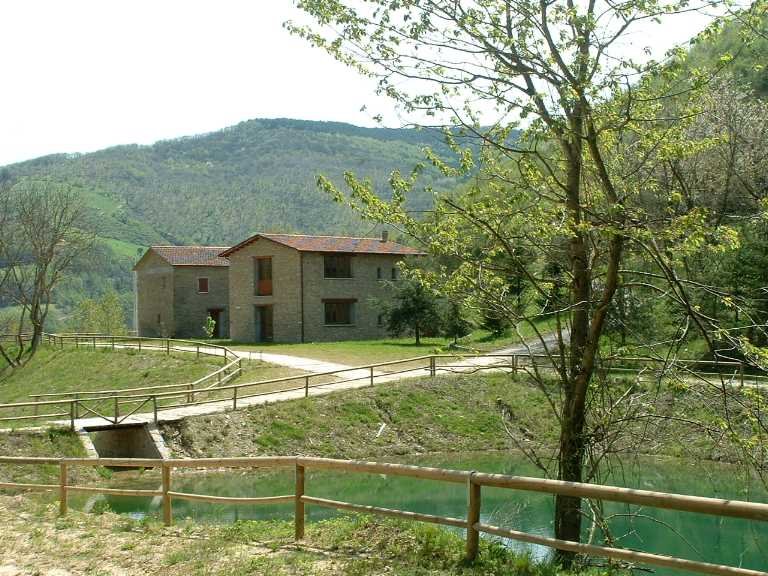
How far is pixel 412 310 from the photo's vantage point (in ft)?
157

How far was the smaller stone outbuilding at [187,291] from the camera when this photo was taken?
6184 centimetres

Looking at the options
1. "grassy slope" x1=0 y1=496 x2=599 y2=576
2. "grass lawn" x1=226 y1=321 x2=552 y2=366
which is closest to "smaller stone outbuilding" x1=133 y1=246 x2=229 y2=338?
"grass lawn" x1=226 y1=321 x2=552 y2=366

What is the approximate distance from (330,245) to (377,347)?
9.62 meters

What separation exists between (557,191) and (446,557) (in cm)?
435

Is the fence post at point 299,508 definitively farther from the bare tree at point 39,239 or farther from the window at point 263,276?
the bare tree at point 39,239

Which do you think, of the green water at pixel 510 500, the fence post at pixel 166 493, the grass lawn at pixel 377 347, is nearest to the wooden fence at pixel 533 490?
the fence post at pixel 166 493

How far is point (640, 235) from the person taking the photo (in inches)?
328

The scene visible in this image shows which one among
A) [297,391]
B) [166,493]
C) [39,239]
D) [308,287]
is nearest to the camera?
[166,493]

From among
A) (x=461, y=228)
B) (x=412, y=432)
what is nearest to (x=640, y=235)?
(x=461, y=228)

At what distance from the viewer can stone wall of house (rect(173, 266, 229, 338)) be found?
61.8m

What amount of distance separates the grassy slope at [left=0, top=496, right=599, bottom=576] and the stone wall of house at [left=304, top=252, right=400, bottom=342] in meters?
38.9

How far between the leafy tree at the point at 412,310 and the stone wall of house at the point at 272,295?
5.98 metres

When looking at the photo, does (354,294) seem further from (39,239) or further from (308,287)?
(39,239)

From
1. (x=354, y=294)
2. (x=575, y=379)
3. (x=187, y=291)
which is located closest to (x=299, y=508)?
(x=575, y=379)
